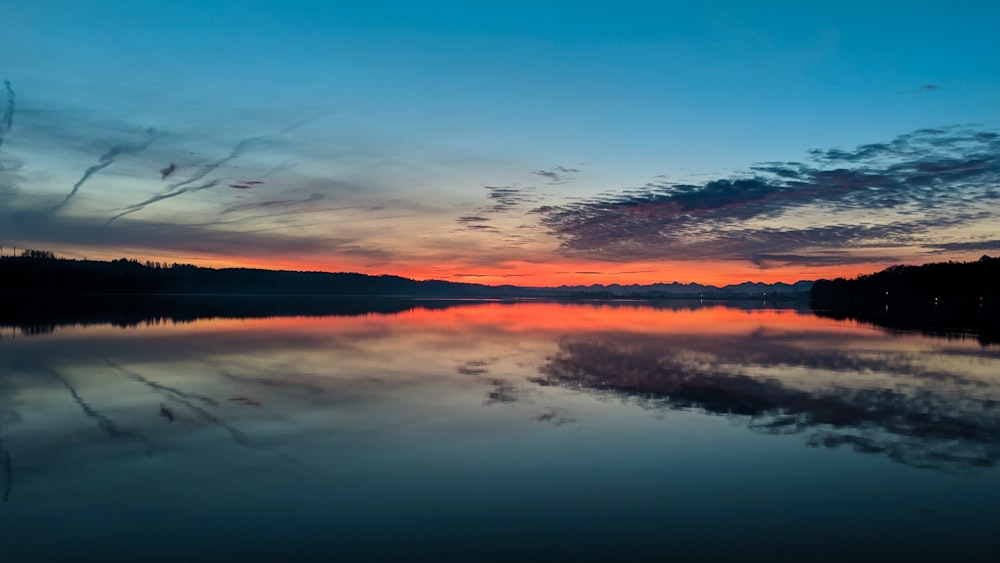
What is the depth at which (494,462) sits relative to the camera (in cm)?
899

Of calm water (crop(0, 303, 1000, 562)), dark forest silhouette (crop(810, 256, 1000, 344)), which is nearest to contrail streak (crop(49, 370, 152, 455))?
calm water (crop(0, 303, 1000, 562))

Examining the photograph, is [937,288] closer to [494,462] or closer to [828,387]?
[828,387]

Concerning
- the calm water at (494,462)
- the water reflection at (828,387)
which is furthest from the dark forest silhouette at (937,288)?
the calm water at (494,462)

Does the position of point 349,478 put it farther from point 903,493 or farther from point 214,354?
point 214,354

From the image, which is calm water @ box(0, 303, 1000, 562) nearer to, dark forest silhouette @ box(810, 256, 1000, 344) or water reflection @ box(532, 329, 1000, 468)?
water reflection @ box(532, 329, 1000, 468)

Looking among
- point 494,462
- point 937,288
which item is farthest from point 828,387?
point 937,288

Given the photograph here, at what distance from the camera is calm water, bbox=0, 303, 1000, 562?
627 centimetres

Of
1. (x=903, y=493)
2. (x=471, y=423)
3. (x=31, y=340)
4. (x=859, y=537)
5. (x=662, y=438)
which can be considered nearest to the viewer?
(x=859, y=537)

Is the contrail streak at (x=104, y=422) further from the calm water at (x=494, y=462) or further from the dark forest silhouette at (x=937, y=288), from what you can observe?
the dark forest silhouette at (x=937, y=288)

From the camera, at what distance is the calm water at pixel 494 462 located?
6.27 metres

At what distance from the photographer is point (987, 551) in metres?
6.07

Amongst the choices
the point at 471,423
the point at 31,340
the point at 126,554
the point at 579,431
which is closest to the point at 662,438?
the point at 579,431

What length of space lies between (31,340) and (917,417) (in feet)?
100

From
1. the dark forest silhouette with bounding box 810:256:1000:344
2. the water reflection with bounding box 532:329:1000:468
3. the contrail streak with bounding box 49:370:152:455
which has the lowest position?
the contrail streak with bounding box 49:370:152:455
